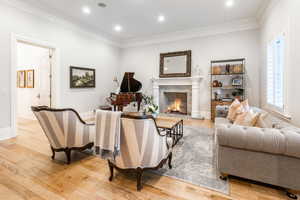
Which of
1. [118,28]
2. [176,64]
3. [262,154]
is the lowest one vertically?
[262,154]

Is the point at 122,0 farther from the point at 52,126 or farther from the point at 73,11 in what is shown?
the point at 52,126

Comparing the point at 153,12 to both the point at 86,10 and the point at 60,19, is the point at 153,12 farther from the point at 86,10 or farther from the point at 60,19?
the point at 60,19

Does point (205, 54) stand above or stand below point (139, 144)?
above

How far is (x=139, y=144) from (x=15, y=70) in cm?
402

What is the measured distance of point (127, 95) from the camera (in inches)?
216

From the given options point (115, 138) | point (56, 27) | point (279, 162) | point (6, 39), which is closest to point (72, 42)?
point (56, 27)

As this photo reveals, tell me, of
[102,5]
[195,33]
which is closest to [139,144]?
[102,5]

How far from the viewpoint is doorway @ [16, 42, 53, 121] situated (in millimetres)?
5125

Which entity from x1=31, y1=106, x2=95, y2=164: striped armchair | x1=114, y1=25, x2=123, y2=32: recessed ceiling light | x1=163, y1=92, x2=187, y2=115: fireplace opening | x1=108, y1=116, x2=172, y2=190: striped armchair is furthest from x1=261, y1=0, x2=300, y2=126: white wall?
x1=114, y1=25, x2=123, y2=32: recessed ceiling light

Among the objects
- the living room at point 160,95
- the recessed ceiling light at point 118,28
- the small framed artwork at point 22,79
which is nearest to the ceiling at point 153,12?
the living room at point 160,95

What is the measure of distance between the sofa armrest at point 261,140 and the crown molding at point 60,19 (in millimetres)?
5326

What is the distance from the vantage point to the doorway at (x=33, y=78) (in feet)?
16.8

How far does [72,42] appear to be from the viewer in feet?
16.9

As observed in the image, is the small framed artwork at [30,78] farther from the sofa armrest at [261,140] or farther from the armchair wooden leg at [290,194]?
the armchair wooden leg at [290,194]
